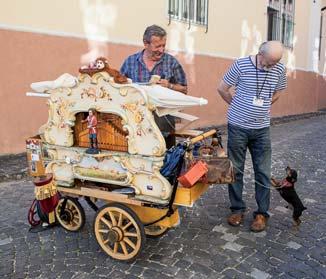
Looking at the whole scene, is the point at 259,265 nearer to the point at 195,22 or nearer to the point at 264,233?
the point at 264,233

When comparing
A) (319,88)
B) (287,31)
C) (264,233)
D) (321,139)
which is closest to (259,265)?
(264,233)

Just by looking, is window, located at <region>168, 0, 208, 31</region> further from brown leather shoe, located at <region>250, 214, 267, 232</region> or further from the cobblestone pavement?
brown leather shoe, located at <region>250, 214, 267, 232</region>

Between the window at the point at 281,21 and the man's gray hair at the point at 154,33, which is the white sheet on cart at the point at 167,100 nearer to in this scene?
the man's gray hair at the point at 154,33

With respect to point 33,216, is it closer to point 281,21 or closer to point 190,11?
point 190,11

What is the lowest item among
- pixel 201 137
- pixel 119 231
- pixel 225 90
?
pixel 119 231

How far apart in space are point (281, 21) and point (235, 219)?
11.6 meters

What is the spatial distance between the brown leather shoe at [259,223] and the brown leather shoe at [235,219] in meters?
0.14

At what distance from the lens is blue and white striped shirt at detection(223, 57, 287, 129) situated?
12.8 ft

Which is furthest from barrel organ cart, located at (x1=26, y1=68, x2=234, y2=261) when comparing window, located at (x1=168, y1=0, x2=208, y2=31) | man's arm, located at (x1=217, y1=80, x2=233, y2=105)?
window, located at (x1=168, y1=0, x2=208, y2=31)

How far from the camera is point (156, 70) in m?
3.82

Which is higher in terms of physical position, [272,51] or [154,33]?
[154,33]

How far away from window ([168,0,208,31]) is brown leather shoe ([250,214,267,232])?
620 cm

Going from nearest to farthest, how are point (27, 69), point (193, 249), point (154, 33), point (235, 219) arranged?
point (154, 33)
point (193, 249)
point (235, 219)
point (27, 69)

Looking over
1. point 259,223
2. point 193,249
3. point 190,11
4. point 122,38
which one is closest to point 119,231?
point 193,249
